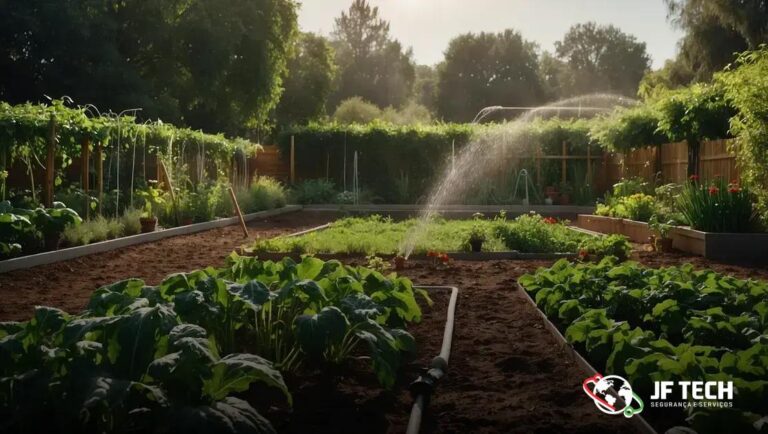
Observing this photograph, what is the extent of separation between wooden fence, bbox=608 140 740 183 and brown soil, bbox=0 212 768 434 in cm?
397

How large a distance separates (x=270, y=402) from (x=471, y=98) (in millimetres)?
50054

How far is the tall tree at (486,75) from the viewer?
52.0m

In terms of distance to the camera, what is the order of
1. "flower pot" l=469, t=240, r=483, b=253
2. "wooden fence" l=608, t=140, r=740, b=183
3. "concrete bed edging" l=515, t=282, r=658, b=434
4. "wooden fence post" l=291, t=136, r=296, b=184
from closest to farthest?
"concrete bed edging" l=515, t=282, r=658, b=434 < "flower pot" l=469, t=240, r=483, b=253 < "wooden fence" l=608, t=140, r=740, b=183 < "wooden fence post" l=291, t=136, r=296, b=184

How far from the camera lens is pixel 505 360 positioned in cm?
420

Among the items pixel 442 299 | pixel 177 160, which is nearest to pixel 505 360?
pixel 442 299

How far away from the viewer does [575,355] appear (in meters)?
4.07

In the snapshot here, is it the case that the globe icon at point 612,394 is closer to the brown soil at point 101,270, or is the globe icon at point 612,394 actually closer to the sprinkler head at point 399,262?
the brown soil at point 101,270

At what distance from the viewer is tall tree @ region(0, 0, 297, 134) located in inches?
970

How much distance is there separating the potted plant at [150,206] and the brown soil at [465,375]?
3.91 m

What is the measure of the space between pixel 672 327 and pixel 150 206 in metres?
10.5

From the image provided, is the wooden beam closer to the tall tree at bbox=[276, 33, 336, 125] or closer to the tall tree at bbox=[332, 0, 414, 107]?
the tall tree at bbox=[276, 33, 336, 125]

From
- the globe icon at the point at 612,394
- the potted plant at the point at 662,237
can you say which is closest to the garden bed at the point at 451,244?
the potted plant at the point at 662,237

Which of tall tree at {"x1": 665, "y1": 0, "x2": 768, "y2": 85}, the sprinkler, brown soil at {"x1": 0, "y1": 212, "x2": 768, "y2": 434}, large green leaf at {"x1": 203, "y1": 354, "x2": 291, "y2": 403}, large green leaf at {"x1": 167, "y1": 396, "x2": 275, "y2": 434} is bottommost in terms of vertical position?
brown soil at {"x1": 0, "y1": 212, "x2": 768, "y2": 434}

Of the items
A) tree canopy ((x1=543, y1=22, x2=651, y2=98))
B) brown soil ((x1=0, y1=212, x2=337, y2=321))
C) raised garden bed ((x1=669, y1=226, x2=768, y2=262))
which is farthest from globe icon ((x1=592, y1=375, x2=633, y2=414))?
tree canopy ((x1=543, y1=22, x2=651, y2=98))
